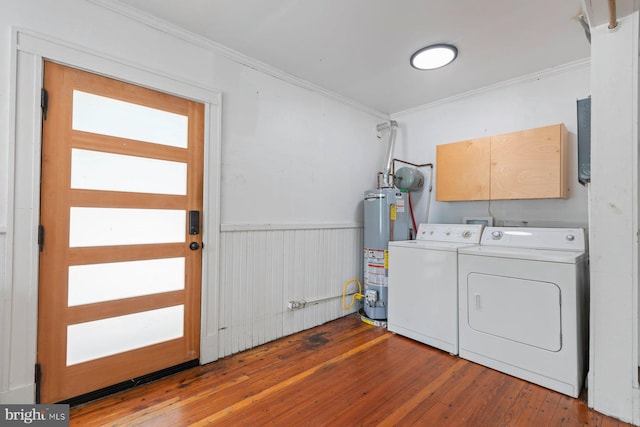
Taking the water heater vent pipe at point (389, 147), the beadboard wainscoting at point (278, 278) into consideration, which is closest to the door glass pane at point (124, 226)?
the beadboard wainscoting at point (278, 278)

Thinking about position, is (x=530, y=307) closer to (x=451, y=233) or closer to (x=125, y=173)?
(x=451, y=233)

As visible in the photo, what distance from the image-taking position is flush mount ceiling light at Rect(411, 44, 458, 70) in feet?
7.63

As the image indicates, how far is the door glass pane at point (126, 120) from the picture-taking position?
1.79 meters

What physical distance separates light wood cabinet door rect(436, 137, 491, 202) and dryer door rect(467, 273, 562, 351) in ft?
3.17

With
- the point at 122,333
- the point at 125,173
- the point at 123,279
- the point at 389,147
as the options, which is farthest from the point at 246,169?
the point at 389,147

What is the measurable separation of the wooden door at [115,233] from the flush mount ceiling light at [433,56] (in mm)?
1892

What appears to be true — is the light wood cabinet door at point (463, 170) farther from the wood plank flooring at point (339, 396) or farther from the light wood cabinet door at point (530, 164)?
the wood plank flooring at point (339, 396)

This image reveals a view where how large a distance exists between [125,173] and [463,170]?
3035 millimetres

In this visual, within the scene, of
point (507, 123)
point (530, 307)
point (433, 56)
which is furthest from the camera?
point (507, 123)

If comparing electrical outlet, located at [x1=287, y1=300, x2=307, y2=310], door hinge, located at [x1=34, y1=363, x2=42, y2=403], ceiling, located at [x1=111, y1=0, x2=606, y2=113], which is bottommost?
door hinge, located at [x1=34, y1=363, x2=42, y2=403]

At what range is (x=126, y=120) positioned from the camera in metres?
1.95

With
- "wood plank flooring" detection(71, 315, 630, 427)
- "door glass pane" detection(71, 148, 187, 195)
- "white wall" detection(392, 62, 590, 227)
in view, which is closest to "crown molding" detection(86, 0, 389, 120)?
"door glass pane" detection(71, 148, 187, 195)

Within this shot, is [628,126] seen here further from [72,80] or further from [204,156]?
[72,80]

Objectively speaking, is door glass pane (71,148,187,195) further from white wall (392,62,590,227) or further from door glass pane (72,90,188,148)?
white wall (392,62,590,227)
